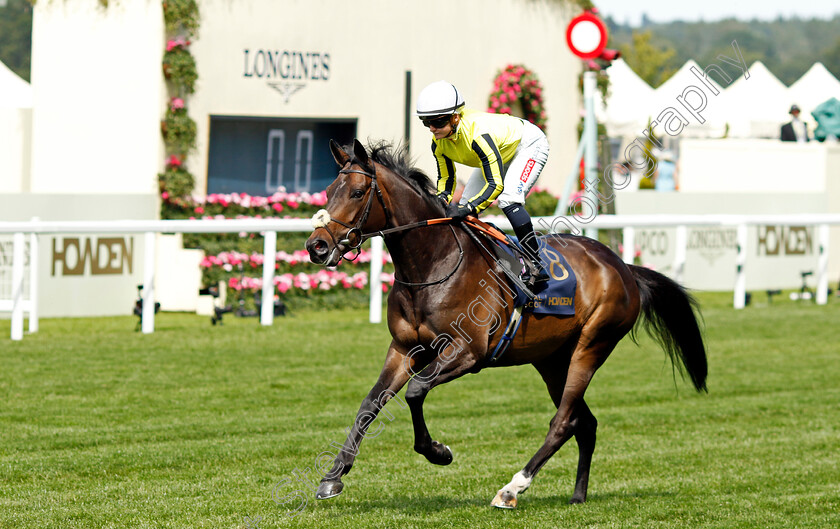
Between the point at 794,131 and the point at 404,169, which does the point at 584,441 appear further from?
the point at 794,131

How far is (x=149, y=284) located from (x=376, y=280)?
84.2 inches

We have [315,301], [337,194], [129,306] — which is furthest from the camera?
[315,301]

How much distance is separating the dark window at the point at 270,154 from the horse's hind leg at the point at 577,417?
8268mm

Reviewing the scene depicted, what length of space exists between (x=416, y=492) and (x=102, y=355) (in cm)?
427

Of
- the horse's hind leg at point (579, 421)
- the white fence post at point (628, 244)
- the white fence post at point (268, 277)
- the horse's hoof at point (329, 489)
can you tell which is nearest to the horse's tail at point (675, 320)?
the horse's hind leg at point (579, 421)

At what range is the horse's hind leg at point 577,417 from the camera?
5113 mm

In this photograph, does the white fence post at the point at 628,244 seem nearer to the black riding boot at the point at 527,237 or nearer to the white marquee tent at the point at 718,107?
the black riding boot at the point at 527,237

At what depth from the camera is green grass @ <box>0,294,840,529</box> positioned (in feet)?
16.5

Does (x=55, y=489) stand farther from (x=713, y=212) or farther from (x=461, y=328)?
(x=713, y=212)

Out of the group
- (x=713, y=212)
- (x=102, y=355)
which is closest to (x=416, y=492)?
(x=102, y=355)

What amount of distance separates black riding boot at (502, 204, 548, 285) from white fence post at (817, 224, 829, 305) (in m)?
8.68

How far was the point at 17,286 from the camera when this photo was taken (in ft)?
30.6

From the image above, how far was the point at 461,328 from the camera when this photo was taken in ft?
16.0

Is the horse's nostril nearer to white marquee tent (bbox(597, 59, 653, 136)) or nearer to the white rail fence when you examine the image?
the white rail fence
